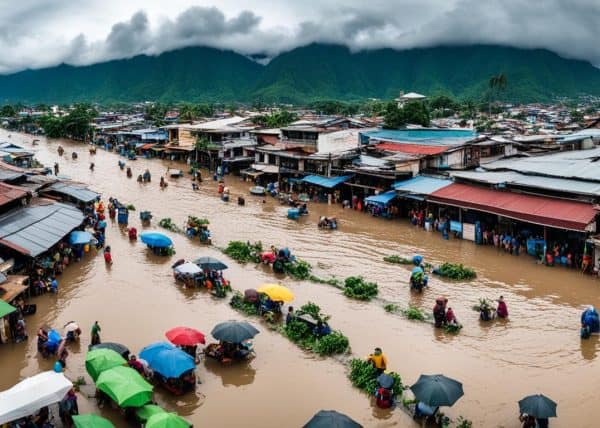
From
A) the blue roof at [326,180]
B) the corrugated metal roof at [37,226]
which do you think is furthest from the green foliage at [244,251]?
the blue roof at [326,180]

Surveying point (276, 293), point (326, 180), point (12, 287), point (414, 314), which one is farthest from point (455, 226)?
point (12, 287)

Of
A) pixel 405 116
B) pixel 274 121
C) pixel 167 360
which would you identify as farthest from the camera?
pixel 274 121

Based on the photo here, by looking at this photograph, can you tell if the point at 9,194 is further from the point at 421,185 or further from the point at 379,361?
the point at 421,185

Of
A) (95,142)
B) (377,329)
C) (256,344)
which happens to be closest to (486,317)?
(377,329)

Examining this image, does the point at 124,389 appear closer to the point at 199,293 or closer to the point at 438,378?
the point at 438,378

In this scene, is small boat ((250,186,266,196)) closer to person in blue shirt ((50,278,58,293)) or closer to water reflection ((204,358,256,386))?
person in blue shirt ((50,278,58,293))
